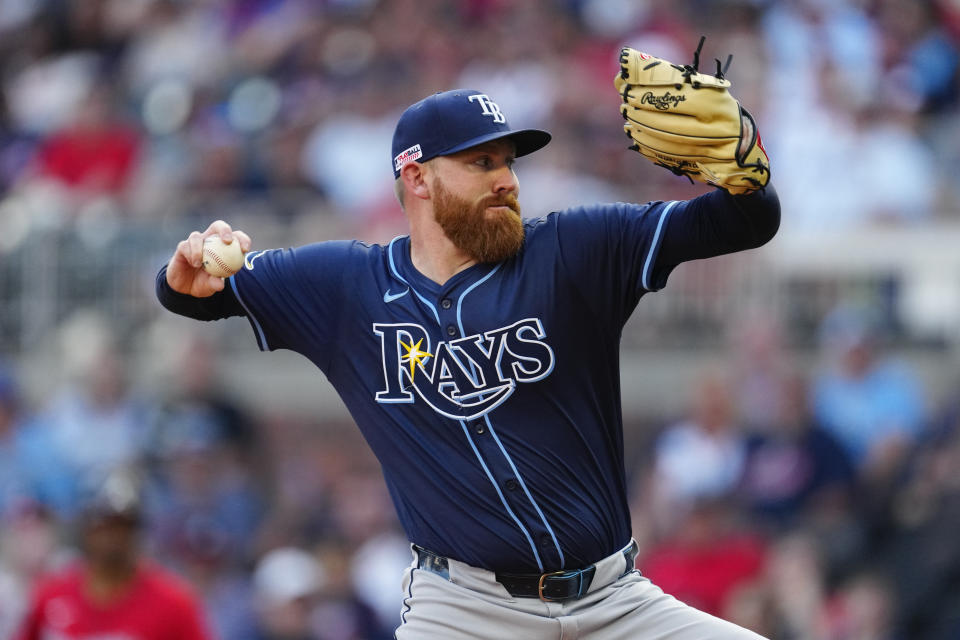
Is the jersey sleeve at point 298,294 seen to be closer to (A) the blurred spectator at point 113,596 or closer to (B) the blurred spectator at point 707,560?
(A) the blurred spectator at point 113,596

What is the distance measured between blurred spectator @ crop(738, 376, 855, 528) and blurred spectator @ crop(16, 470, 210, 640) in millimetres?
3810

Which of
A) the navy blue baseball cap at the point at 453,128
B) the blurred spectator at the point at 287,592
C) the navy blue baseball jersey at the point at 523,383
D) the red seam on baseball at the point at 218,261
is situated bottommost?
the blurred spectator at the point at 287,592

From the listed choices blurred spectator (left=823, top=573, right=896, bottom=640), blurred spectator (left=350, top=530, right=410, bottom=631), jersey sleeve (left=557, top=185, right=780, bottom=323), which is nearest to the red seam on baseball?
jersey sleeve (left=557, top=185, right=780, bottom=323)

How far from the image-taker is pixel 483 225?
4.46 meters

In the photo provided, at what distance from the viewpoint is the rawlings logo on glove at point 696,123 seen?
156 inches

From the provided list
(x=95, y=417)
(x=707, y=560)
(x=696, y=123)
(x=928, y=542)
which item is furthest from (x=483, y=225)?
(x=95, y=417)

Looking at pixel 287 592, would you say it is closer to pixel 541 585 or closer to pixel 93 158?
pixel 541 585

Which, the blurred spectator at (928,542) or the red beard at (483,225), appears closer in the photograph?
the red beard at (483,225)

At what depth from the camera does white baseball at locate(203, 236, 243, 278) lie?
4.45 metres

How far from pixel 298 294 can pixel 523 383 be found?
80 cm

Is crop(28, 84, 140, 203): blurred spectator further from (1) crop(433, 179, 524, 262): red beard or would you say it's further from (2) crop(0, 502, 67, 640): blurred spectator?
(1) crop(433, 179, 524, 262): red beard

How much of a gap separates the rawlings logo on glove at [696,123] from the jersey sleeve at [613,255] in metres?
0.26

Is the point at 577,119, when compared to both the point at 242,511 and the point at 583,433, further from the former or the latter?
the point at 583,433

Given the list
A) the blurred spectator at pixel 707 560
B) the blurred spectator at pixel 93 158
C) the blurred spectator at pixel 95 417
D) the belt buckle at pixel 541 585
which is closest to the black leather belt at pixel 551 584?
the belt buckle at pixel 541 585
